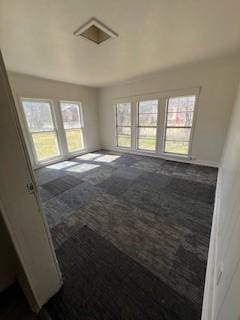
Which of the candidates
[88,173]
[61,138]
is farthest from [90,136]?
[88,173]

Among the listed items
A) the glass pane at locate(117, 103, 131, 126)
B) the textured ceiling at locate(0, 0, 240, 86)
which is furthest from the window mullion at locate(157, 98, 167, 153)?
the glass pane at locate(117, 103, 131, 126)

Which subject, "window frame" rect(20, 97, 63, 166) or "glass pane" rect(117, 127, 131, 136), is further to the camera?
"glass pane" rect(117, 127, 131, 136)

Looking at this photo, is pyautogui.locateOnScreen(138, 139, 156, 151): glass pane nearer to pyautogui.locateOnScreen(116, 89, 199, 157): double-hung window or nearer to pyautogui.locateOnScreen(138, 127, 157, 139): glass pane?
pyautogui.locateOnScreen(116, 89, 199, 157): double-hung window

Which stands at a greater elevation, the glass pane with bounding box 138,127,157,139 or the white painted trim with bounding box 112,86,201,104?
the white painted trim with bounding box 112,86,201,104

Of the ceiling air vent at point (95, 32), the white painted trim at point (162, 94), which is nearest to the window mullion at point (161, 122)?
the white painted trim at point (162, 94)

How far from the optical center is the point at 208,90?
341 centimetres

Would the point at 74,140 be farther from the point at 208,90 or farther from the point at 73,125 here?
the point at 208,90

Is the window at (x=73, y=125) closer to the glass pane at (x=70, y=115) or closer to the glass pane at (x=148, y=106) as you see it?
the glass pane at (x=70, y=115)

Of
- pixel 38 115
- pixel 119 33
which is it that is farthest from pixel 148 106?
pixel 38 115

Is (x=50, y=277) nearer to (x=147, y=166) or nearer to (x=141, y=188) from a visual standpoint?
(x=141, y=188)

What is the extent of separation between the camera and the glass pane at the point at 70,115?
182 inches

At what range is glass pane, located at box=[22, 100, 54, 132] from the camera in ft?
12.3

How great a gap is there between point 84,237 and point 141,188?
4.82 ft

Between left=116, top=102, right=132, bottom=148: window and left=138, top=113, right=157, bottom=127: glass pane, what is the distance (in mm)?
475
